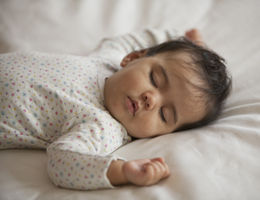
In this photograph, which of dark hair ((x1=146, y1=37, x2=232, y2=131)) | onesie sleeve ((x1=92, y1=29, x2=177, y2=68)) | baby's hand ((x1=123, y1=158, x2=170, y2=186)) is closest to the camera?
baby's hand ((x1=123, y1=158, x2=170, y2=186))

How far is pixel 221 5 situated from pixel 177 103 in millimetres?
943

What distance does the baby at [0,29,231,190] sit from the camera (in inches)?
34.7

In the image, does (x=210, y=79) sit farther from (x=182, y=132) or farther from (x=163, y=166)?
(x=163, y=166)

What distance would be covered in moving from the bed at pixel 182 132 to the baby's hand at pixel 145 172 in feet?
0.06

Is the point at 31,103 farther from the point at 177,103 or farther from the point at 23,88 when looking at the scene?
the point at 177,103

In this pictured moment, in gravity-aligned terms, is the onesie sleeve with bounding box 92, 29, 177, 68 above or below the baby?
above

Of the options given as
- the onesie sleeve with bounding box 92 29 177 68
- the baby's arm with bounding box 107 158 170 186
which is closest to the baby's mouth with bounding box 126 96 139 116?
the baby's arm with bounding box 107 158 170 186

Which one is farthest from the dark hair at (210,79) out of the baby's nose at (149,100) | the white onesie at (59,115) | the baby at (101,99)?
the white onesie at (59,115)

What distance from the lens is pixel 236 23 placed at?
5.07 ft

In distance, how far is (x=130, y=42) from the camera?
144cm

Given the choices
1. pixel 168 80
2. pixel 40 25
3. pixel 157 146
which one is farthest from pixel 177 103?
pixel 40 25

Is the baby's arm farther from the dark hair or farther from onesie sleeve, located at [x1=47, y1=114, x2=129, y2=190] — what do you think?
the dark hair

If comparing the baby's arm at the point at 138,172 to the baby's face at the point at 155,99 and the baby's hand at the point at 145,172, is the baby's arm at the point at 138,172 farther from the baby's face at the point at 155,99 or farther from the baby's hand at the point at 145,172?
the baby's face at the point at 155,99

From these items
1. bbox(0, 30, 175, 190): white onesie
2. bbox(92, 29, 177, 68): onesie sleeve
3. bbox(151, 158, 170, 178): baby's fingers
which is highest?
bbox(92, 29, 177, 68): onesie sleeve
